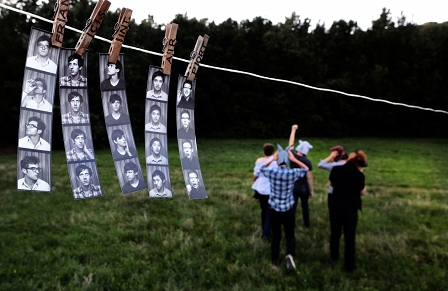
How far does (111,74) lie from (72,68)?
0.19 metres

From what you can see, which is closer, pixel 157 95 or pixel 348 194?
pixel 157 95

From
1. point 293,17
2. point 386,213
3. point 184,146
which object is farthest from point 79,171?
point 293,17

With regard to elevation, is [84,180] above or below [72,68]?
below

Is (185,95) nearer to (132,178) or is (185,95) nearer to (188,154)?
(188,154)

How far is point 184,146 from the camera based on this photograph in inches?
87.0

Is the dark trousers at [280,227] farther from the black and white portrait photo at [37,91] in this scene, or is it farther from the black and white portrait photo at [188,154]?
the black and white portrait photo at [37,91]

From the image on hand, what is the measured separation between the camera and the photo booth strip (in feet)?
6.84

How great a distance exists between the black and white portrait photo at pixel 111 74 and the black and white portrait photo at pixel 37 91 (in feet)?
0.85

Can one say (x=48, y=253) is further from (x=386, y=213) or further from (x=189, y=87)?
(x=386, y=213)

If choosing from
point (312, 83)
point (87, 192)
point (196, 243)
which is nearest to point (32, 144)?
point (87, 192)

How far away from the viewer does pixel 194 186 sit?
2193 mm

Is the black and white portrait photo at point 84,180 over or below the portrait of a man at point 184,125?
below

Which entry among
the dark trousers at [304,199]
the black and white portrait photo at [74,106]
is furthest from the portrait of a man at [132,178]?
the dark trousers at [304,199]

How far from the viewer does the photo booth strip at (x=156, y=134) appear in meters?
2.08
